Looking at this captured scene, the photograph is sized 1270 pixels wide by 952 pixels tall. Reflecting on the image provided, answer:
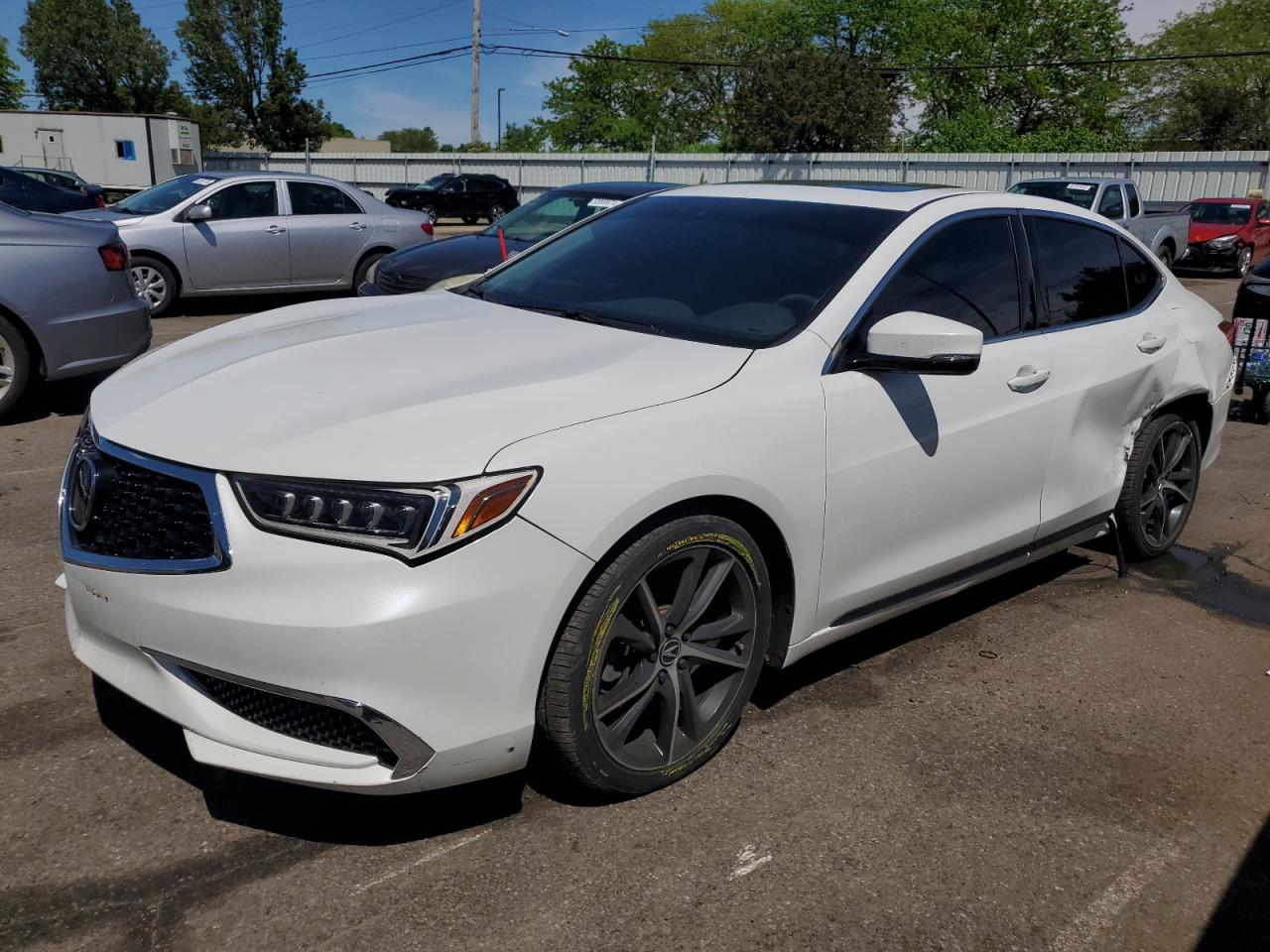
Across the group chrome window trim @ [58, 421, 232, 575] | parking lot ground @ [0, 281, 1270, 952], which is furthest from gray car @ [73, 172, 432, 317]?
chrome window trim @ [58, 421, 232, 575]

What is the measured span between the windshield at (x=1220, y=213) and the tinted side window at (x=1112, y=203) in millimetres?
5047

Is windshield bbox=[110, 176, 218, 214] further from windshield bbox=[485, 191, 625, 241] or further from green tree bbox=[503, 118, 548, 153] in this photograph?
A: green tree bbox=[503, 118, 548, 153]

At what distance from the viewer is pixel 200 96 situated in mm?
65625

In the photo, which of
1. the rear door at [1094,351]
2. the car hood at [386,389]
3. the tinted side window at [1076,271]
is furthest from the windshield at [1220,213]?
→ the car hood at [386,389]

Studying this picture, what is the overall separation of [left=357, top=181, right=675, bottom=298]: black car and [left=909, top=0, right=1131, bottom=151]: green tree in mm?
50421

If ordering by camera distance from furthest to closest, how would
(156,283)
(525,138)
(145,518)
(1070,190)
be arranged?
(525,138) < (1070,190) < (156,283) < (145,518)

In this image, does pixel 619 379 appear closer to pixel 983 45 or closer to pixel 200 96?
pixel 983 45

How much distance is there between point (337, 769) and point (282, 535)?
544 millimetres

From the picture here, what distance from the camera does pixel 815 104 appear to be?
1861 inches

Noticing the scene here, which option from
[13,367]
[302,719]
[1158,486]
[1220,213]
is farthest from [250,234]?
[1220,213]

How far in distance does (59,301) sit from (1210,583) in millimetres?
6583

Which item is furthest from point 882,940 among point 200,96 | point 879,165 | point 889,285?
point 200,96

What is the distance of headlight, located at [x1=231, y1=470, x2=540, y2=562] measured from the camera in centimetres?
234

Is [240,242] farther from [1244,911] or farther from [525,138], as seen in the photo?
[525,138]
